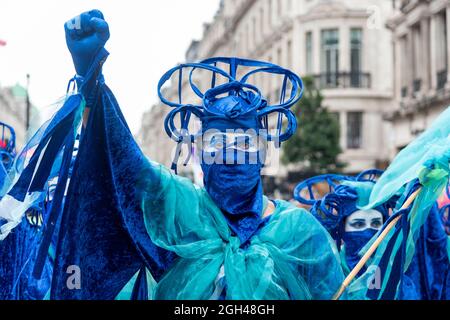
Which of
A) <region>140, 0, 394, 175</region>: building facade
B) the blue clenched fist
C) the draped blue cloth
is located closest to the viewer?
the blue clenched fist

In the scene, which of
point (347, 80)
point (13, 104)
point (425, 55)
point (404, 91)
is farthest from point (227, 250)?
point (347, 80)

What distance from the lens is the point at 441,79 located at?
745 inches

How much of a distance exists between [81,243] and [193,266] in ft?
1.46

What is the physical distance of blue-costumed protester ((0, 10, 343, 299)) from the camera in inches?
109

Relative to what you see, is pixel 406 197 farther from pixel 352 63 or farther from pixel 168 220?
pixel 352 63

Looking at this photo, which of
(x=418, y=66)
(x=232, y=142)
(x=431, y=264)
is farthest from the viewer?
(x=418, y=66)

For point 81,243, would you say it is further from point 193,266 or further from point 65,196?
point 193,266

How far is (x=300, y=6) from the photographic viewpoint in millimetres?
26344

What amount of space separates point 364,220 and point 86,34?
2.62 metres

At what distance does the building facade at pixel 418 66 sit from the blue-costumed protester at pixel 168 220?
15.7 metres

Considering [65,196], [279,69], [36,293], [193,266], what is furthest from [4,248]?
[279,69]

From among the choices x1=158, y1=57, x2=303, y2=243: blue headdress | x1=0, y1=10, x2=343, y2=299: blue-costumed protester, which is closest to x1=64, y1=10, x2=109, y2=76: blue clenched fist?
x1=0, y1=10, x2=343, y2=299: blue-costumed protester

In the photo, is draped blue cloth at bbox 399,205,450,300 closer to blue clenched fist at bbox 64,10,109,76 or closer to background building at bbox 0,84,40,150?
blue clenched fist at bbox 64,10,109,76

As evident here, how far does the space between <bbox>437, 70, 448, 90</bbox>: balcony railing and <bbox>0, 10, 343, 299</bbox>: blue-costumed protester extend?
650 inches
